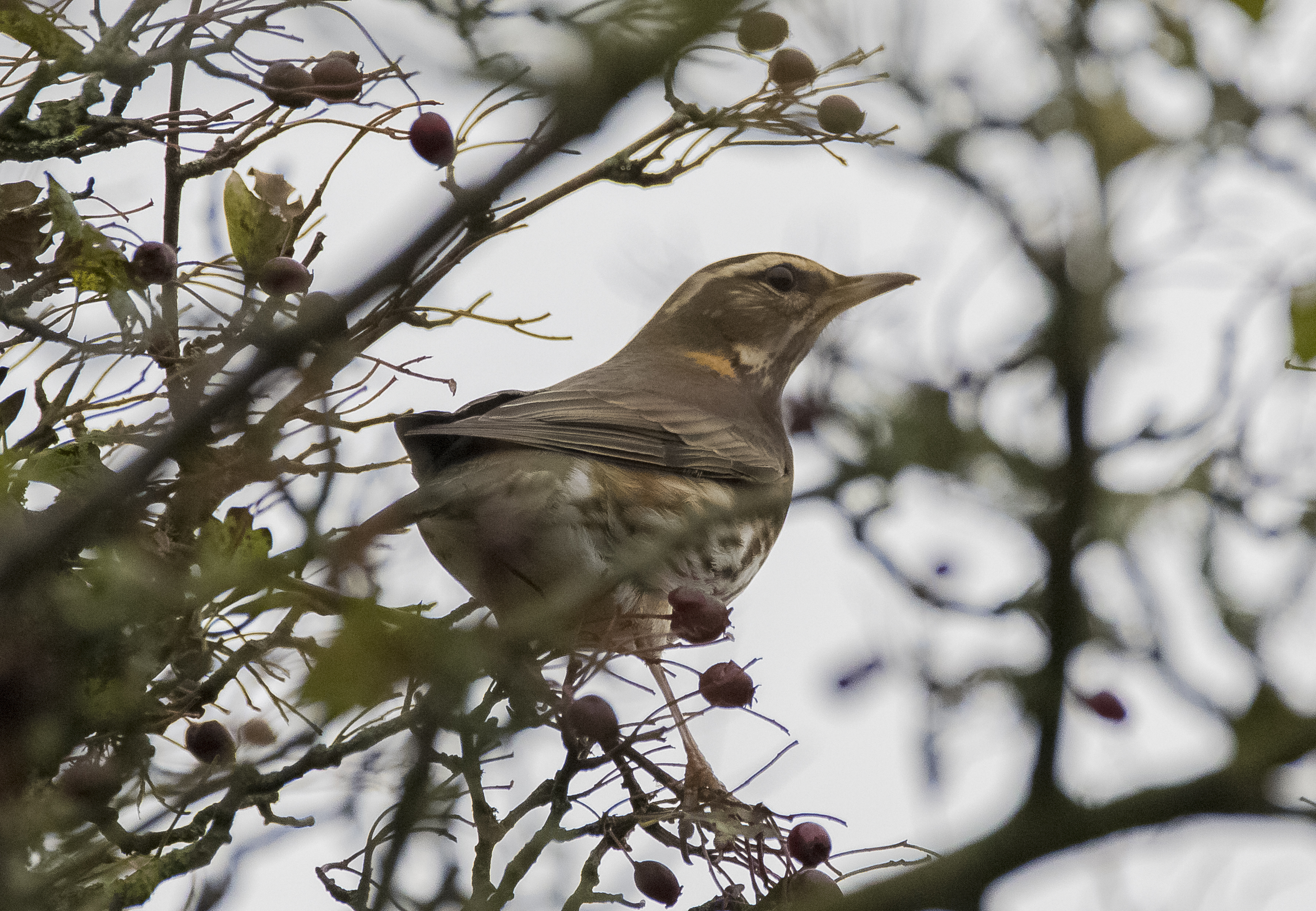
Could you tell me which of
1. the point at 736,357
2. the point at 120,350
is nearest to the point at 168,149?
the point at 120,350

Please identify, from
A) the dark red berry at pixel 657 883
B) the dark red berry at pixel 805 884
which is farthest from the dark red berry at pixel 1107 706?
the dark red berry at pixel 657 883

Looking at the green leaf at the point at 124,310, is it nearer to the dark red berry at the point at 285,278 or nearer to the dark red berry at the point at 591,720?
the dark red berry at the point at 285,278

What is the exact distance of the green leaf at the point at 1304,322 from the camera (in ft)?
7.47

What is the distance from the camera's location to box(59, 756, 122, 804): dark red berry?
7.84 ft

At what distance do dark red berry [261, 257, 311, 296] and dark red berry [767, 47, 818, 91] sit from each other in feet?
4.39

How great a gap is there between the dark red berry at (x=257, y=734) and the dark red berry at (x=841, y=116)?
81.9 inches

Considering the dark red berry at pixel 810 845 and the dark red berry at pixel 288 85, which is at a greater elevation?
the dark red berry at pixel 288 85

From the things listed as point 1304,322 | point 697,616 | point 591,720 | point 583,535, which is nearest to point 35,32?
point 591,720

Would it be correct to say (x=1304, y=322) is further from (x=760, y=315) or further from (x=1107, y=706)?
(x=760, y=315)

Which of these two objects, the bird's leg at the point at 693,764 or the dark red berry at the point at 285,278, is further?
the bird's leg at the point at 693,764

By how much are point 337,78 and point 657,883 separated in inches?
89.7

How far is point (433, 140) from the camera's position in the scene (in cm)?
328

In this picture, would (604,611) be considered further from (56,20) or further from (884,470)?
(56,20)

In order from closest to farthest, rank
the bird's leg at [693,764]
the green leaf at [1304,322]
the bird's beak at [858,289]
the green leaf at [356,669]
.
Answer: the green leaf at [356,669]
the green leaf at [1304,322]
the bird's leg at [693,764]
the bird's beak at [858,289]
